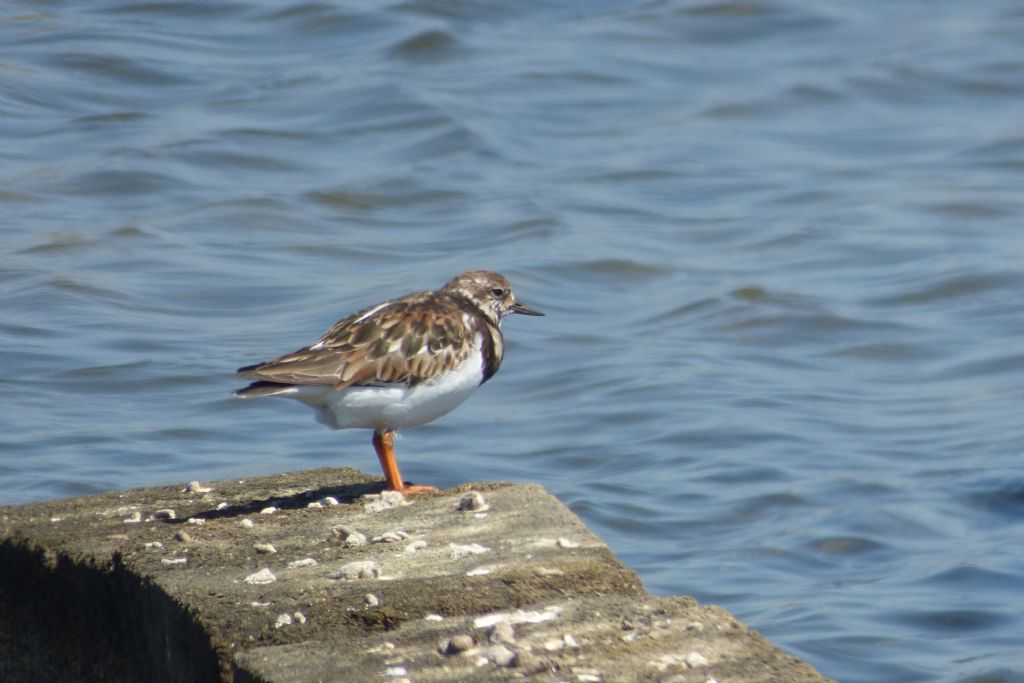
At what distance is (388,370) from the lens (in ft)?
14.8

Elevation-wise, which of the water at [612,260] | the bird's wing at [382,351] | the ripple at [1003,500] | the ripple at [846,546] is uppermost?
the bird's wing at [382,351]

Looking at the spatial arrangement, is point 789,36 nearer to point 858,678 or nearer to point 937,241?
point 937,241

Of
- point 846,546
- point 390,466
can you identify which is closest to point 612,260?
point 846,546

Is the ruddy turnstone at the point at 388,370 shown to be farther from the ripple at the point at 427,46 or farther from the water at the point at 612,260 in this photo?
the ripple at the point at 427,46

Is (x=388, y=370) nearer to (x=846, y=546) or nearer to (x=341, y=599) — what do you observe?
A: (x=341, y=599)

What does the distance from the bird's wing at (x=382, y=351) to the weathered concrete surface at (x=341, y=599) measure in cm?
49

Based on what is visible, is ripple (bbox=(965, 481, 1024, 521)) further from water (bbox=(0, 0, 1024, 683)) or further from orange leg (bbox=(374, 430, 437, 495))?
orange leg (bbox=(374, 430, 437, 495))

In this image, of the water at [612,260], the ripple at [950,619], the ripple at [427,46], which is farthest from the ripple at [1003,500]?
the ripple at [427,46]

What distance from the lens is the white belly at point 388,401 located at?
4.45 m

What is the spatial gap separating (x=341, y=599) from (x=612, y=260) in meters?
7.30

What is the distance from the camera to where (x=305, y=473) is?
14.2 ft

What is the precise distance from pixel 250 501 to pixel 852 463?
430 cm

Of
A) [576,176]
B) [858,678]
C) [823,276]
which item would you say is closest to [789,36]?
[576,176]

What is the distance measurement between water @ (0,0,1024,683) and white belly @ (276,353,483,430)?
1880 mm
